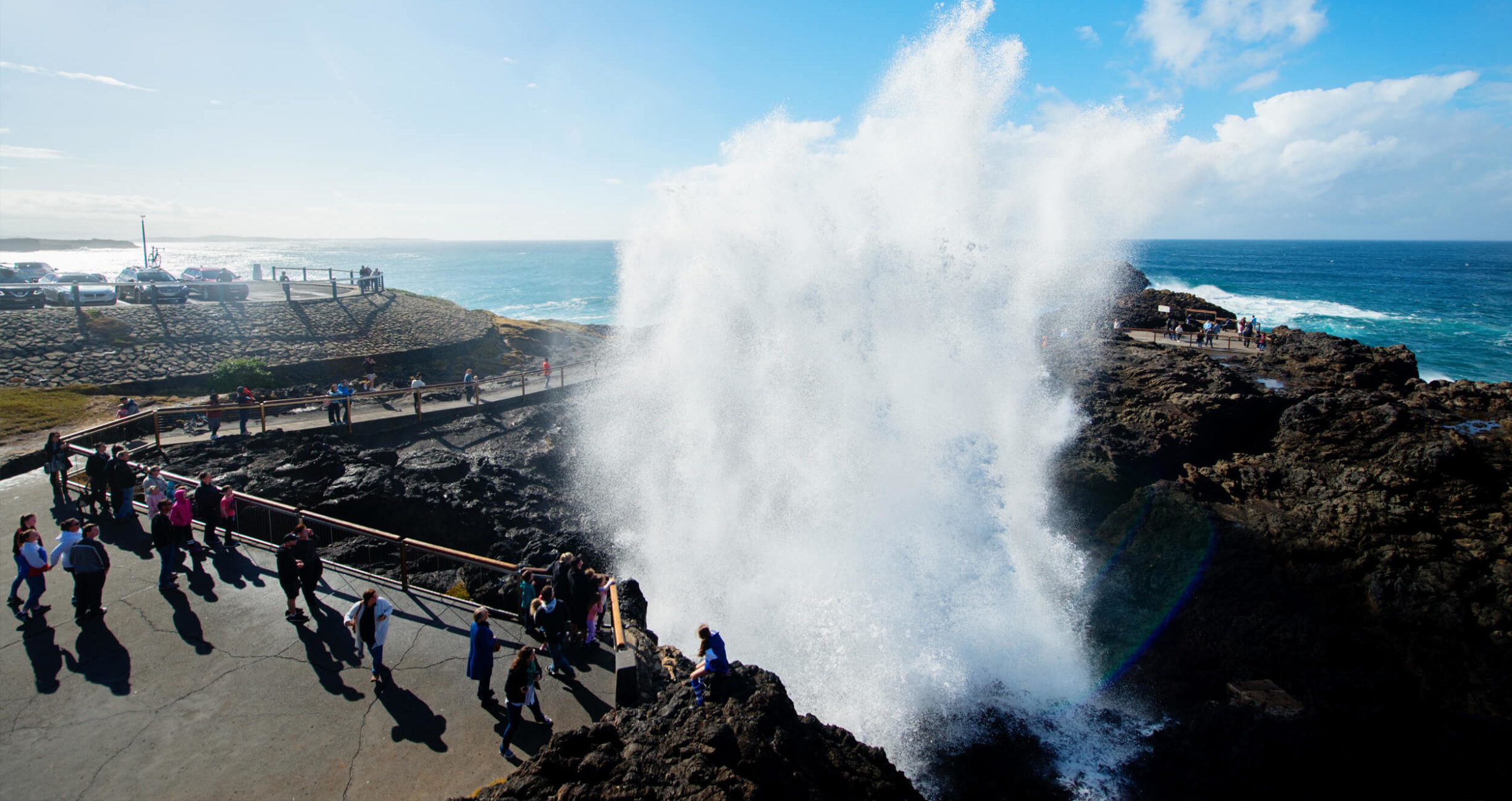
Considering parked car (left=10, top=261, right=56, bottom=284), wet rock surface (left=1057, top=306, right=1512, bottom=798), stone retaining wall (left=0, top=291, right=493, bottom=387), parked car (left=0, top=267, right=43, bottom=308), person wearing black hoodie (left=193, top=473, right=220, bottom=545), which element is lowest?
wet rock surface (left=1057, top=306, right=1512, bottom=798)

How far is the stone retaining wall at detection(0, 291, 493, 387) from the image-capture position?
1991cm

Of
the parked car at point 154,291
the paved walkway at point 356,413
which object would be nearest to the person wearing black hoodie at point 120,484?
the paved walkway at point 356,413

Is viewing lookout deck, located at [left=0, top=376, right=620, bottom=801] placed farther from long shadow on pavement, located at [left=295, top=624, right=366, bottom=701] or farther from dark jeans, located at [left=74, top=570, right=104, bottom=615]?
dark jeans, located at [left=74, top=570, right=104, bottom=615]

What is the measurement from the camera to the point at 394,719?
613 cm

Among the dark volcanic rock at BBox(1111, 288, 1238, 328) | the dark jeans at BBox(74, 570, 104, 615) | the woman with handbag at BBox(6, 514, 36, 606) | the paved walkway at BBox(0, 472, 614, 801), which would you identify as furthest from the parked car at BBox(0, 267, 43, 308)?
the dark volcanic rock at BBox(1111, 288, 1238, 328)

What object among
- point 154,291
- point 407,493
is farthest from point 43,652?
point 154,291

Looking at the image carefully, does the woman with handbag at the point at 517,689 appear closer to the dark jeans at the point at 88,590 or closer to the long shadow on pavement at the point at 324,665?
the long shadow on pavement at the point at 324,665

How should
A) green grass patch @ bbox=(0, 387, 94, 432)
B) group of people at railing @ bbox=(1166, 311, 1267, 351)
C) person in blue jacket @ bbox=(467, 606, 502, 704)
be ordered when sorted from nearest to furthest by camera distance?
person in blue jacket @ bbox=(467, 606, 502, 704) → green grass patch @ bbox=(0, 387, 94, 432) → group of people at railing @ bbox=(1166, 311, 1267, 351)

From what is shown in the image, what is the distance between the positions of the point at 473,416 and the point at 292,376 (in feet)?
27.8

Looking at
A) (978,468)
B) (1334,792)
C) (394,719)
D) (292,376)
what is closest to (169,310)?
(292,376)

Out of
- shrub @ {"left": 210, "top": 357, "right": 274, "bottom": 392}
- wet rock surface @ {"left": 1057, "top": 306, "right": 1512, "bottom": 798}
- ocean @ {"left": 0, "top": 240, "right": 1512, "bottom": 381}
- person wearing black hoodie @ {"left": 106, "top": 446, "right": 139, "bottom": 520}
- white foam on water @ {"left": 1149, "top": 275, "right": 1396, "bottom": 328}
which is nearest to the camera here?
wet rock surface @ {"left": 1057, "top": 306, "right": 1512, "bottom": 798}

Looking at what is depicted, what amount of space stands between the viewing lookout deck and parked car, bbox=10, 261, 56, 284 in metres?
38.0

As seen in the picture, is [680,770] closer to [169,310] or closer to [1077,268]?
[169,310]

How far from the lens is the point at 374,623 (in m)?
6.57
